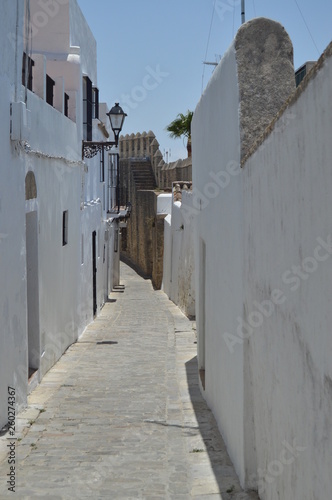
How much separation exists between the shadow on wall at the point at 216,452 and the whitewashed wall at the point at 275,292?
0.36 feet

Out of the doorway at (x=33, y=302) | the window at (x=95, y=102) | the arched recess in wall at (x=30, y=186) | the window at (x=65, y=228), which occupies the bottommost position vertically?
the doorway at (x=33, y=302)

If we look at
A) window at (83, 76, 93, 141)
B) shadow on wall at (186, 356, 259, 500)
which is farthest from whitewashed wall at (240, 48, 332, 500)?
window at (83, 76, 93, 141)

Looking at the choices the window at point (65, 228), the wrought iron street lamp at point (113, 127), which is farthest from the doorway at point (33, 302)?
the wrought iron street lamp at point (113, 127)

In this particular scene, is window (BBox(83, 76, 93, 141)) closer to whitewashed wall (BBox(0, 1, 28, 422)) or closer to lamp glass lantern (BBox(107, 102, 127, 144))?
lamp glass lantern (BBox(107, 102, 127, 144))

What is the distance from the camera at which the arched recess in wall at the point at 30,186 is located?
348 inches

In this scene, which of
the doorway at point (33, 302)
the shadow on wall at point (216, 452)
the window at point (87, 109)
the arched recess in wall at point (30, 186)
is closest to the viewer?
the shadow on wall at point (216, 452)

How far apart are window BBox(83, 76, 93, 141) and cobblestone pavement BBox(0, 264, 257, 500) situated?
5524 millimetres

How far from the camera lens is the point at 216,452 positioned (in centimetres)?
648

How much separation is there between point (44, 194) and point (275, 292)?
6.18 meters

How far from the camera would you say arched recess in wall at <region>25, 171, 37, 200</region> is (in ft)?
29.0

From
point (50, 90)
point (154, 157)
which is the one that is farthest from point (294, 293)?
point (154, 157)

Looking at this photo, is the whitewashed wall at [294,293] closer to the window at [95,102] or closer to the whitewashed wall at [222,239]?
the whitewashed wall at [222,239]

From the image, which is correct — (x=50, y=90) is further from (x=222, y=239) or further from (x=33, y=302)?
(x=222, y=239)

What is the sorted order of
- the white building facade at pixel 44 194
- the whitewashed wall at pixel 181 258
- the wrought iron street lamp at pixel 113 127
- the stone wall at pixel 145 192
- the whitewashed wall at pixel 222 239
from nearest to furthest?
the whitewashed wall at pixel 222 239 < the white building facade at pixel 44 194 < the wrought iron street lamp at pixel 113 127 < the whitewashed wall at pixel 181 258 < the stone wall at pixel 145 192
